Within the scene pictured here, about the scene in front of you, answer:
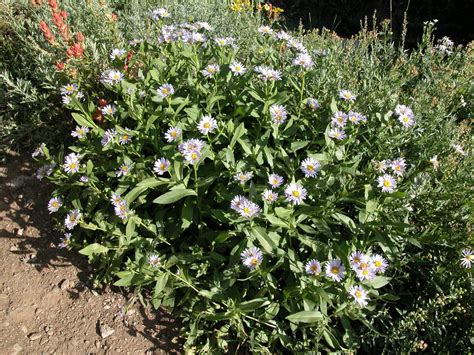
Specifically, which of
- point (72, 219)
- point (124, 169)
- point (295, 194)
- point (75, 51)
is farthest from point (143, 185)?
point (75, 51)

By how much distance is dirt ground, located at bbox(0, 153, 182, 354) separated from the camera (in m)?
2.46

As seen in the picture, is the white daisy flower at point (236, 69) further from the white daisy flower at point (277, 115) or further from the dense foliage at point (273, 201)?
the white daisy flower at point (277, 115)

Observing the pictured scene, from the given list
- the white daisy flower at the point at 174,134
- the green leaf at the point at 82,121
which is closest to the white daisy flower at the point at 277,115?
the white daisy flower at the point at 174,134

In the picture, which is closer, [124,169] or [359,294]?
[359,294]

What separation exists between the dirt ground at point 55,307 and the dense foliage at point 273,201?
14cm

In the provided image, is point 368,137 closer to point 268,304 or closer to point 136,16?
point 268,304

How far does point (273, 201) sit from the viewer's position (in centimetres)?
223

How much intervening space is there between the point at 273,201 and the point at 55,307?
1.48m

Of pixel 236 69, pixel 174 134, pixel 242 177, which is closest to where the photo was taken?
pixel 242 177

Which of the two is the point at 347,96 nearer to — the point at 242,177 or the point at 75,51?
the point at 242,177

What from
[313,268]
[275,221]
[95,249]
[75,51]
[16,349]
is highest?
[75,51]

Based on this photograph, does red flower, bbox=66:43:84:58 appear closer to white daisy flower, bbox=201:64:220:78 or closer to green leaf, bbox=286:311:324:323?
white daisy flower, bbox=201:64:220:78

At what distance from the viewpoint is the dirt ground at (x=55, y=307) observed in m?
2.46

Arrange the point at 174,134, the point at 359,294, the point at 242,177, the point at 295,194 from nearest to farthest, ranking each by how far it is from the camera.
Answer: the point at 359,294 < the point at 295,194 < the point at 242,177 < the point at 174,134
